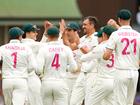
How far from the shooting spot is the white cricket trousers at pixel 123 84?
20719 mm

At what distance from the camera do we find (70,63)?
2158cm

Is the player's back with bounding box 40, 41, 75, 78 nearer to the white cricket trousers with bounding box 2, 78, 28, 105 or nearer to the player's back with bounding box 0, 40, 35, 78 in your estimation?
the player's back with bounding box 0, 40, 35, 78

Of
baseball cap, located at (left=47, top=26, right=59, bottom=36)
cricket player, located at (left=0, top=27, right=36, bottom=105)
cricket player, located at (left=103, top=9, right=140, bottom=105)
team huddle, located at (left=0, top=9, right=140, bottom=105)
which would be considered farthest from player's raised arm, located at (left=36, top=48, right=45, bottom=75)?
cricket player, located at (left=103, top=9, right=140, bottom=105)

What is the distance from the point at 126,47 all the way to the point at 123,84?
80 centimetres

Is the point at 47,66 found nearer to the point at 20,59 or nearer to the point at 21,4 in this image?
the point at 20,59

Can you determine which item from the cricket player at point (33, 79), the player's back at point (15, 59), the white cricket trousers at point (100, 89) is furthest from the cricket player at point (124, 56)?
the cricket player at point (33, 79)

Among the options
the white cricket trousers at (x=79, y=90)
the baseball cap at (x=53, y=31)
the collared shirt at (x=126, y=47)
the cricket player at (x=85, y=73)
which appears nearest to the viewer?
the collared shirt at (x=126, y=47)

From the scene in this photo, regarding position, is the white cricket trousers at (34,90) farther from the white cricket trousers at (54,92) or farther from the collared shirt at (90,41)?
the white cricket trousers at (54,92)

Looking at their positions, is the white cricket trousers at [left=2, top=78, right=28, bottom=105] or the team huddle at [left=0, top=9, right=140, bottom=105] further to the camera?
the white cricket trousers at [left=2, top=78, right=28, bottom=105]

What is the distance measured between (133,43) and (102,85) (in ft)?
5.41

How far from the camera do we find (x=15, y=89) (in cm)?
2164

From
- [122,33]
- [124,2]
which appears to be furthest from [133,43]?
[124,2]

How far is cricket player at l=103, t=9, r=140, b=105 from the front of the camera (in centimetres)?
2066

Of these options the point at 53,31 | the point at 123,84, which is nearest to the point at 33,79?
the point at 53,31
